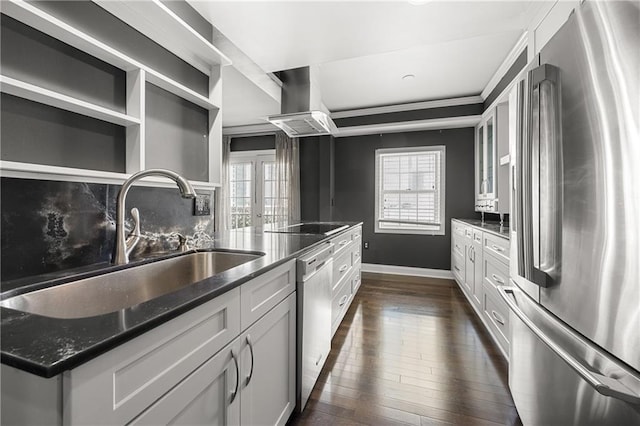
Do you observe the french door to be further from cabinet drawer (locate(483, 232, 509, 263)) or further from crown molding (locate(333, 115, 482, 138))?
cabinet drawer (locate(483, 232, 509, 263))

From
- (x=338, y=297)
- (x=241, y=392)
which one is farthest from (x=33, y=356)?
(x=338, y=297)

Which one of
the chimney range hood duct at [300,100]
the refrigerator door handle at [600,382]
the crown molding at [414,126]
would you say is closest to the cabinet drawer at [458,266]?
the crown molding at [414,126]

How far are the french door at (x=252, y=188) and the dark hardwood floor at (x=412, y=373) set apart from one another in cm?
302

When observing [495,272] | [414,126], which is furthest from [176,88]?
[414,126]

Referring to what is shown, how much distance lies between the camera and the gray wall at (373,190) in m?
4.51

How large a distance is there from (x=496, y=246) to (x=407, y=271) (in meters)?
2.55

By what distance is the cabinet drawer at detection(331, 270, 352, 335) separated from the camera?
237 centimetres

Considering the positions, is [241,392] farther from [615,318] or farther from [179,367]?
[615,318]

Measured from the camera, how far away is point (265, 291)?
1.18 meters

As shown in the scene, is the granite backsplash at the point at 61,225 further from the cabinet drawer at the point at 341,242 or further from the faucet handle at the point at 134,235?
the cabinet drawer at the point at 341,242

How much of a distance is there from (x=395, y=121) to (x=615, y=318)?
4.06 meters

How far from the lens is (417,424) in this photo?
151 cm

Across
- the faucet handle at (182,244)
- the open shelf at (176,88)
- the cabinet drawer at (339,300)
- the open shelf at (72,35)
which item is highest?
the open shelf at (176,88)

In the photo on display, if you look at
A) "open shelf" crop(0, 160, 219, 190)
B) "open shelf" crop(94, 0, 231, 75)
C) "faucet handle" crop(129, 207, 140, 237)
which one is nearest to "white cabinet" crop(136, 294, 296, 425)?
"faucet handle" crop(129, 207, 140, 237)
